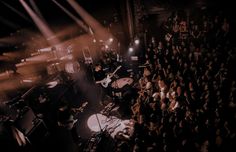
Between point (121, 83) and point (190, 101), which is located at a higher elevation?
point (121, 83)

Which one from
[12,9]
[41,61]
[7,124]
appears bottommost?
[7,124]

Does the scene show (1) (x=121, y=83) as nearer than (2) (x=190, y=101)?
No

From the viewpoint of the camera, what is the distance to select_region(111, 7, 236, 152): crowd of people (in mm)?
4199

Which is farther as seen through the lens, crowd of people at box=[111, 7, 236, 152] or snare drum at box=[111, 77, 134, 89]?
snare drum at box=[111, 77, 134, 89]

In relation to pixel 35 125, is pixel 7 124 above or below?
above

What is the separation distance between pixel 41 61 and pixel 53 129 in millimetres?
4829

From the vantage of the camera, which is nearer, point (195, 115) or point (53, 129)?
point (195, 115)

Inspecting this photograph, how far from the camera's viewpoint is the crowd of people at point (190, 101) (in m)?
4.20

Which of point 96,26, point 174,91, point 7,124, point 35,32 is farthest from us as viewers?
point 96,26

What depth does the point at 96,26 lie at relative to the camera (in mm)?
11930

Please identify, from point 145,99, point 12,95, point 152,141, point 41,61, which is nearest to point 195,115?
point 152,141

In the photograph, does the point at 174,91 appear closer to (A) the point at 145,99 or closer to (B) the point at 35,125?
(A) the point at 145,99

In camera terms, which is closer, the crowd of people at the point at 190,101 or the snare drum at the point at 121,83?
the crowd of people at the point at 190,101

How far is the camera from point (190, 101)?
5.17 m
